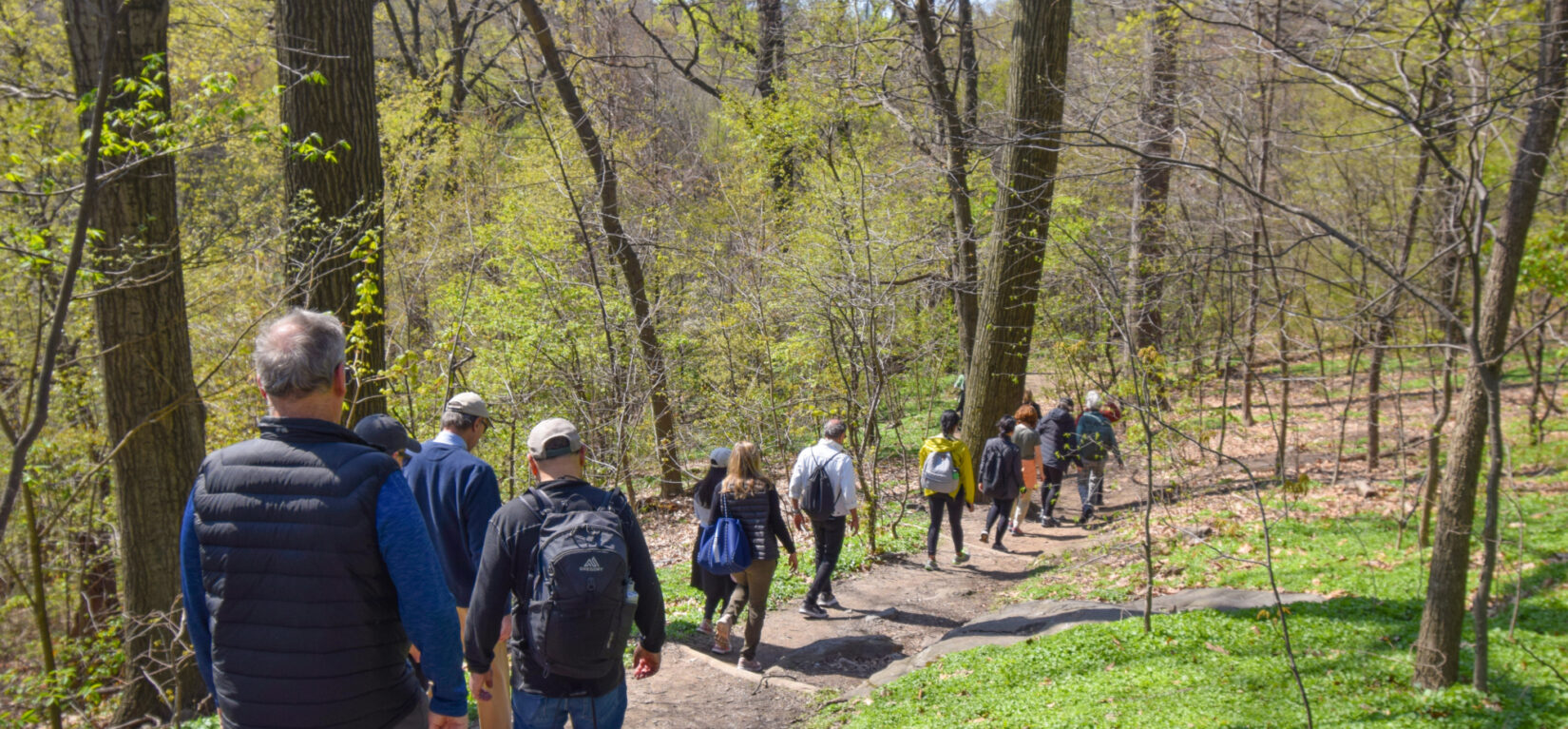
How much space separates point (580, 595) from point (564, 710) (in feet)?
1.85

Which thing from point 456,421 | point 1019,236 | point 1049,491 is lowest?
point 1049,491

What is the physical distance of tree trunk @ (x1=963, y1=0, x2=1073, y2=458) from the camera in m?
11.4

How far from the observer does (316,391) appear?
2.50 meters

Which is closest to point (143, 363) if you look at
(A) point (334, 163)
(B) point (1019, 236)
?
(A) point (334, 163)

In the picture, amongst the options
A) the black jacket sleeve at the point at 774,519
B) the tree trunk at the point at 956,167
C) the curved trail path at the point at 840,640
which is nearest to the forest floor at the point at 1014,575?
the curved trail path at the point at 840,640

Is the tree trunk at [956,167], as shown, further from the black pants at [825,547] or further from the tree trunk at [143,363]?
the tree trunk at [143,363]

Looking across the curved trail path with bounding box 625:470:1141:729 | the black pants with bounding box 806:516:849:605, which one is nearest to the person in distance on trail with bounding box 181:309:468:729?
the curved trail path with bounding box 625:470:1141:729

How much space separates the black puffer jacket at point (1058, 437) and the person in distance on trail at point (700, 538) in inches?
211

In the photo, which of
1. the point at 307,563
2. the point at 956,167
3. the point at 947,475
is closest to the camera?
the point at 307,563

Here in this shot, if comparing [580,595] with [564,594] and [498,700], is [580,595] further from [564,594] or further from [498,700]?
[498,700]

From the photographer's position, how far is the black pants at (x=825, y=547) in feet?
25.6

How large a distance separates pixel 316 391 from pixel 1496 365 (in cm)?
529

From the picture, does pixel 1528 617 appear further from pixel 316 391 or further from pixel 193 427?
pixel 193 427

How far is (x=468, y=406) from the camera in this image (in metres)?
4.60
